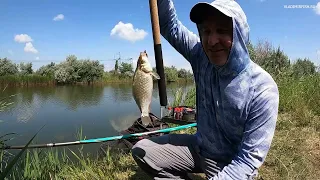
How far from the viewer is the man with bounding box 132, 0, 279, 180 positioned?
1.85 m

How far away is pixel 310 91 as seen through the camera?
22.6ft

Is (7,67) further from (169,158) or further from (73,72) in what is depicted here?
(169,158)

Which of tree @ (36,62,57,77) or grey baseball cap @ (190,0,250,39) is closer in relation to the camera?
grey baseball cap @ (190,0,250,39)

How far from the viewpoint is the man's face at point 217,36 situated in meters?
1.83

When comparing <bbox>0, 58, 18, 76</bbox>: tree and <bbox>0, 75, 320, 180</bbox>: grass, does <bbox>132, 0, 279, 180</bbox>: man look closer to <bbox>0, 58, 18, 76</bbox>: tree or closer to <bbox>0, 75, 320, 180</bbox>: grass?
<bbox>0, 75, 320, 180</bbox>: grass

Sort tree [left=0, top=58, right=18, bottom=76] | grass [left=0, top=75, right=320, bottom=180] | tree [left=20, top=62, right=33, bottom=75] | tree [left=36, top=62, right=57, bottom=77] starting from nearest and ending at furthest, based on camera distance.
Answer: grass [left=0, top=75, right=320, bottom=180], tree [left=0, top=58, right=18, bottom=76], tree [left=36, top=62, right=57, bottom=77], tree [left=20, top=62, right=33, bottom=75]

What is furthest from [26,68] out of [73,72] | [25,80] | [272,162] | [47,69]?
[272,162]

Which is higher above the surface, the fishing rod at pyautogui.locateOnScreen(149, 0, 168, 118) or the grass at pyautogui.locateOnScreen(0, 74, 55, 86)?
the fishing rod at pyautogui.locateOnScreen(149, 0, 168, 118)

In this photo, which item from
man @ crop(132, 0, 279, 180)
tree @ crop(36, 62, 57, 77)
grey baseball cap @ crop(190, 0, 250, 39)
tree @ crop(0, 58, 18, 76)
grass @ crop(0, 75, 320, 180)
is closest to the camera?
grey baseball cap @ crop(190, 0, 250, 39)

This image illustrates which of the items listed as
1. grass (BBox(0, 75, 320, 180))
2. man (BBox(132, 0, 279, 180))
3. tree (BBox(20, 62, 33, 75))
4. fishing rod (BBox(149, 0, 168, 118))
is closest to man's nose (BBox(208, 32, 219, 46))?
man (BBox(132, 0, 279, 180))

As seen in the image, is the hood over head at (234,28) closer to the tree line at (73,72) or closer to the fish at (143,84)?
the fish at (143,84)

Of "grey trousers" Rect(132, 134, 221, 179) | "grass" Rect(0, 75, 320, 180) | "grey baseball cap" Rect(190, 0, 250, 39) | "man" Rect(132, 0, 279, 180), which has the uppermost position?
"grey baseball cap" Rect(190, 0, 250, 39)

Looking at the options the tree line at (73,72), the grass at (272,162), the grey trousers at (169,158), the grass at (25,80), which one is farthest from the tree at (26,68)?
the grey trousers at (169,158)

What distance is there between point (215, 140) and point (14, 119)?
13309 mm
